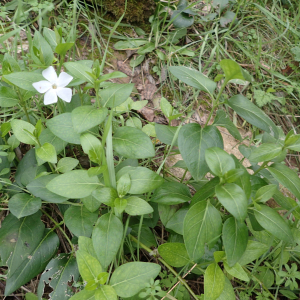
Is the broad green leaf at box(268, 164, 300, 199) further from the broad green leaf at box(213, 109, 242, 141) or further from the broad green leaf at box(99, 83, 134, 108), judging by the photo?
the broad green leaf at box(99, 83, 134, 108)

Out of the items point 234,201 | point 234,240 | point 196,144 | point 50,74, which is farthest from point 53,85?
point 234,240

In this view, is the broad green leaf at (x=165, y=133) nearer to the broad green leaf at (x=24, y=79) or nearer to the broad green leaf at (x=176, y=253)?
the broad green leaf at (x=176, y=253)

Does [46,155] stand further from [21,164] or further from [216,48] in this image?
[216,48]

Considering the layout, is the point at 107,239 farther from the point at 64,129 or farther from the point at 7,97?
the point at 7,97

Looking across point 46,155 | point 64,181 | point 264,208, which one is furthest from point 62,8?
point 264,208

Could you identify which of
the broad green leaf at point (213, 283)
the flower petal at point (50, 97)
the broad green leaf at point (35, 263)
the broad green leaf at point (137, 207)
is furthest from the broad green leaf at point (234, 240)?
the flower petal at point (50, 97)

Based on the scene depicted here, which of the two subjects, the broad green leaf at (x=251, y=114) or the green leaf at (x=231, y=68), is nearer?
the green leaf at (x=231, y=68)
